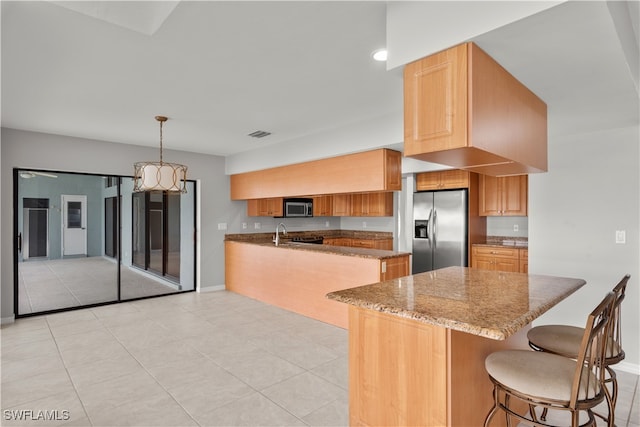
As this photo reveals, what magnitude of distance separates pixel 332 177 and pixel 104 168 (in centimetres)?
324

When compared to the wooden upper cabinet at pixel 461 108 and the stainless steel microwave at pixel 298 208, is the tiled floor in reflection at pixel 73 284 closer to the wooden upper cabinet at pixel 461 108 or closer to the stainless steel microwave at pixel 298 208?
the stainless steel microwave at pixel 298 208

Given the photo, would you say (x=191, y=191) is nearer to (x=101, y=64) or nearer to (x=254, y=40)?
(x=101, y=64)

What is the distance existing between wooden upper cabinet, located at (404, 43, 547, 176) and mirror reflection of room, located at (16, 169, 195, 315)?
489 cm

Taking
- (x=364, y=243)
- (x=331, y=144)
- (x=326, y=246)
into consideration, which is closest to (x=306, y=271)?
(x=326, y=246)

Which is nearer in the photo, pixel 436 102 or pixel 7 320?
pixel 436 102

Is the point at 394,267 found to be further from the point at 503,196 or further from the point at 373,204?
the point at 373,204

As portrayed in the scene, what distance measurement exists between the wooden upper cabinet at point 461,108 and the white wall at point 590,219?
5.48ft

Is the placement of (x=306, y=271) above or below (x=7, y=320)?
above

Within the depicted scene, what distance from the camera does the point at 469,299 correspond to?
6.32 ft

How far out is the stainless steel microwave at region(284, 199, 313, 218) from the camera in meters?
6.46

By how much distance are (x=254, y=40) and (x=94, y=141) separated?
3944mm

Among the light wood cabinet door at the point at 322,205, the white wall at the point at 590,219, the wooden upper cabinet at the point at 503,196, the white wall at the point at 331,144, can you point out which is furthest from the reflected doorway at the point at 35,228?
the wooden upper cabinet at the point at 503,196

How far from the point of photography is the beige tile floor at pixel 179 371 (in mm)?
2408

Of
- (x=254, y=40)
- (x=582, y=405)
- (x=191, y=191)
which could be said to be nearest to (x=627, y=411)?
(x=582, y=405)
